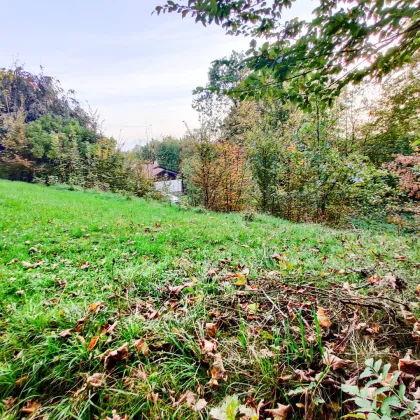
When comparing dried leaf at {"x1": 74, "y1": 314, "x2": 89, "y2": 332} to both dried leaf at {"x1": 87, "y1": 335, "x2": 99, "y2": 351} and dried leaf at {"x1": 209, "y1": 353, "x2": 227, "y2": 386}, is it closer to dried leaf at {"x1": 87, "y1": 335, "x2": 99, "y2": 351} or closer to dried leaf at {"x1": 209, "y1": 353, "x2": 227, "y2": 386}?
dried leaf at {"x1": 87, "y1": 335, "x2": 99, "y2": 351}

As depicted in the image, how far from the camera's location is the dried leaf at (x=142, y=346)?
1.30 metres

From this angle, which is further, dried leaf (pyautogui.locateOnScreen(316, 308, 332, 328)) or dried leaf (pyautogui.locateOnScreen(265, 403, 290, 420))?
dried leaf (pyautogui.locateOnScreen(316, 308, 332, 328))

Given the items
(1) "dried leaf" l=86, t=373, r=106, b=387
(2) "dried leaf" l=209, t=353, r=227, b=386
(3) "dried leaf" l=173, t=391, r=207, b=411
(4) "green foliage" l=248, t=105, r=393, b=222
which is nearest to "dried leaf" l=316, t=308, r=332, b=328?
(2) "dried leaf" l=209, t=353, r=227, b=386

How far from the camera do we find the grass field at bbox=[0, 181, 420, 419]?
1.09m

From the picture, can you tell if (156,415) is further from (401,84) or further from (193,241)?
(401,84)

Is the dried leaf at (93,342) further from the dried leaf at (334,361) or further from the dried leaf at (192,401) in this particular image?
the dried leaf at (334,361)

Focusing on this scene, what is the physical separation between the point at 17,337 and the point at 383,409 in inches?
80.7

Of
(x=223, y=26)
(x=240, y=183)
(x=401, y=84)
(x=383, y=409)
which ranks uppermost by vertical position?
(x=401, y=84)

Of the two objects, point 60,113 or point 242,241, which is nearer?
point 242,241

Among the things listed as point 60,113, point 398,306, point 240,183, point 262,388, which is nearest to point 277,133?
point 240,183

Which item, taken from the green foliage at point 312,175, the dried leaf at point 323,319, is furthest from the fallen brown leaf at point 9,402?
the green foliage at point 312,175

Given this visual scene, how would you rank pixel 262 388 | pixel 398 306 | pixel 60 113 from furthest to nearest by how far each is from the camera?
pixel 60 113, pixel 398 306, pixel 262 388

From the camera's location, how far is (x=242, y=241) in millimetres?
3908

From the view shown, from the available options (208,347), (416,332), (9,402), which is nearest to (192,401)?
(208,347)
